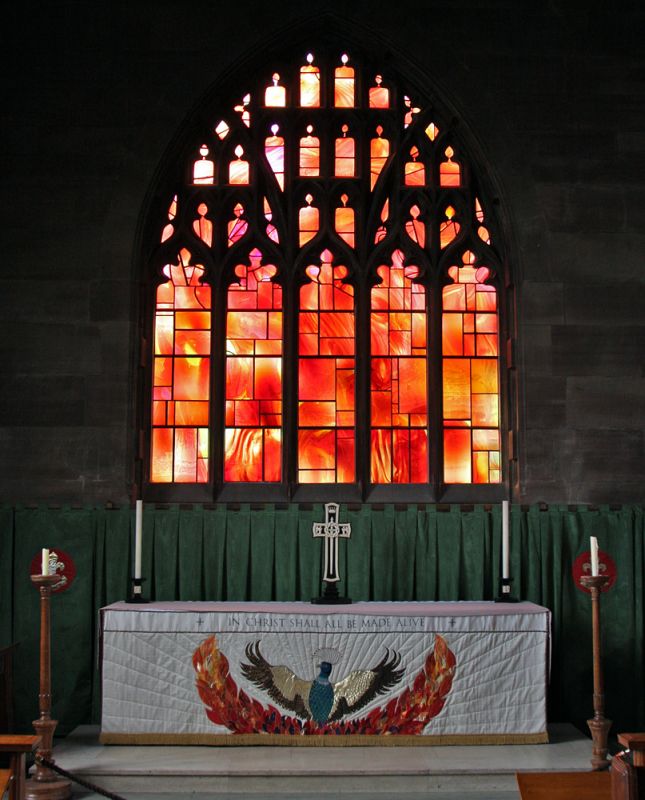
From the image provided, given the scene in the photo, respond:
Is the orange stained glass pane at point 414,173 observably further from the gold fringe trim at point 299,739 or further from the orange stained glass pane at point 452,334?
the gold fringe trim at point 299,739

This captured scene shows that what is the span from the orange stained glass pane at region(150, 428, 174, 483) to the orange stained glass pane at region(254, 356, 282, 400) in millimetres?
834

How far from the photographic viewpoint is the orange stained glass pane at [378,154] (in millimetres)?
9289

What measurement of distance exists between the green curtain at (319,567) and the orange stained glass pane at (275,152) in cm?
296

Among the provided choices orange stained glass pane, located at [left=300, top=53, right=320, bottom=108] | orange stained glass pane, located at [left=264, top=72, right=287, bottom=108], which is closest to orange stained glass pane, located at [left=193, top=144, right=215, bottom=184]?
orange stained glass pane, located at [left=264, top=72, right=287, bottom=108]

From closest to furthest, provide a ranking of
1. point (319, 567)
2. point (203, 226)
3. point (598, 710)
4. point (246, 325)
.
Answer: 1. point (598, 710)
2. point (319, 567)
3. point (246, 325)
4. point (203, 226)

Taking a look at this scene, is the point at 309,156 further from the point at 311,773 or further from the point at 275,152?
the point at 311,773

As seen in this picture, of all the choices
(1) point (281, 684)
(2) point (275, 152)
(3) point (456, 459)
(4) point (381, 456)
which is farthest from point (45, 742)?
(2) point (275, 152)

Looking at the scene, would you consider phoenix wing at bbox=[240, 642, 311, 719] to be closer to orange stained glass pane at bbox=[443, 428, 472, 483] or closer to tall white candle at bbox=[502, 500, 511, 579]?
tall white candle at bbox=[502, 500, 511, 579]

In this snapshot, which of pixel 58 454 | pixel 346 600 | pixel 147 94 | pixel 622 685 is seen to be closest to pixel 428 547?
pixel 346 600

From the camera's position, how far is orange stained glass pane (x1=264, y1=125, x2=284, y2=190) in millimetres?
9258

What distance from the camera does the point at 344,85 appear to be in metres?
9.39

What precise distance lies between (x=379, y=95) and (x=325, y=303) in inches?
77.2

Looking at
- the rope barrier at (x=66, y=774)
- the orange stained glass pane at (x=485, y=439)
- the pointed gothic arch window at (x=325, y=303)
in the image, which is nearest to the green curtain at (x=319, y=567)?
the pointed gothic arch window at (x=325, y=303)

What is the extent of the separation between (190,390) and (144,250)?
4.10 ft
